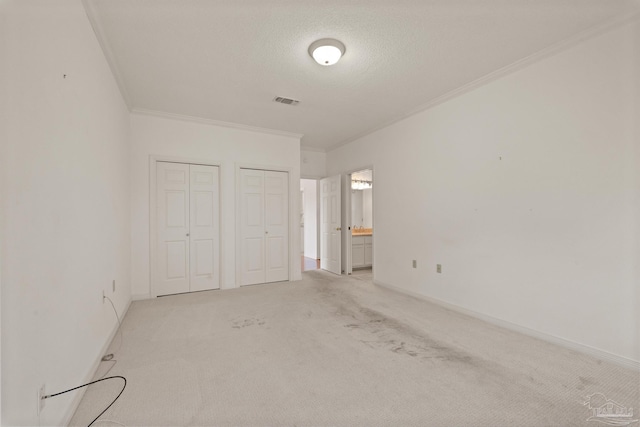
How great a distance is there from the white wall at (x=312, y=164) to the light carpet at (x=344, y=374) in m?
3.60

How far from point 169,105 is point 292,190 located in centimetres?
233

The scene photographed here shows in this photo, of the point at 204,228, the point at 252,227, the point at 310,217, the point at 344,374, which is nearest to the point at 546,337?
the point at 344,374

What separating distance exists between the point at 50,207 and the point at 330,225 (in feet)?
15.9

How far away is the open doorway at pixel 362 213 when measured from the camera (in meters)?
6.20

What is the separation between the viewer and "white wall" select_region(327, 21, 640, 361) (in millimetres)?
2240

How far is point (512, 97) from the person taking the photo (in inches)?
116

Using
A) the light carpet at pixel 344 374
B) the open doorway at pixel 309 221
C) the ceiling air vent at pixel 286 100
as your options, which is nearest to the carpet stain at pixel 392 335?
the light carpet at pixel 344 374

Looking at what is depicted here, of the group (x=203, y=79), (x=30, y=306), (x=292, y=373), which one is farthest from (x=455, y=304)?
(x=203, y=79)

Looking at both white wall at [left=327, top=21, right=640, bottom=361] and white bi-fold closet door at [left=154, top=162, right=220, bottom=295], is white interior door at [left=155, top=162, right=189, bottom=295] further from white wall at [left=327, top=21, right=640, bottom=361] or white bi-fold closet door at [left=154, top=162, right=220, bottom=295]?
white wall at [left=327, top=21, right=640, bottom=361]

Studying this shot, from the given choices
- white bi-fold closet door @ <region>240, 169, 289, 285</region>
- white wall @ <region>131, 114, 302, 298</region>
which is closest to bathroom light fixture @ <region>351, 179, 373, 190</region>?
white wall @ <region>131, 114, 302, 298</region>

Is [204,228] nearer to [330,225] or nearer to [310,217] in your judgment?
[330,225]

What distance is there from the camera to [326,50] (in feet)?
8.27

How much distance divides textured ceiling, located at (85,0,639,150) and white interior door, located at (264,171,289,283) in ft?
5.09

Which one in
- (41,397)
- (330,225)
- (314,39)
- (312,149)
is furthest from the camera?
(312,149)
